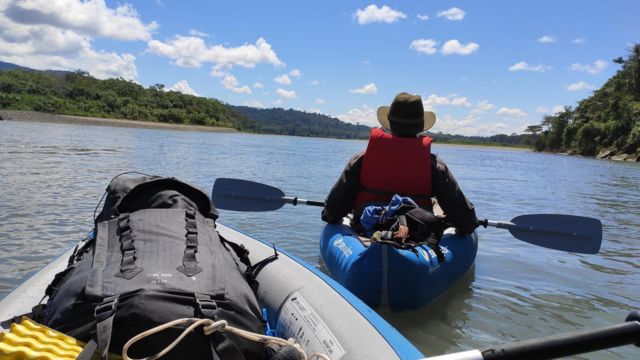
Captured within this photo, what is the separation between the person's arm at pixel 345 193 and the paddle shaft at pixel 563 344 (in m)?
2.66

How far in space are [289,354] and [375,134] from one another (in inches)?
102

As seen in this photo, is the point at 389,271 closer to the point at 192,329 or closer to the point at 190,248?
the point at 190,248

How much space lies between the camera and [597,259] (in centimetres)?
621

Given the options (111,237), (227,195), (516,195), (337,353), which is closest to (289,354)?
(337,353)

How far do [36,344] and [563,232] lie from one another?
4.39 metres

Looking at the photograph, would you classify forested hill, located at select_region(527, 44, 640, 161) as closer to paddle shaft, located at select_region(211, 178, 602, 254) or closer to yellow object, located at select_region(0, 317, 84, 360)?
paddle shaft, located at select_region(211, 178, 602, 254)

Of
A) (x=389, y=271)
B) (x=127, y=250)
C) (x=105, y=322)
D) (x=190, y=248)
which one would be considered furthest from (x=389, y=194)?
(x=105, y=322)

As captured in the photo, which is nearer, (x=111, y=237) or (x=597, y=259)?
(x=111, y=237)

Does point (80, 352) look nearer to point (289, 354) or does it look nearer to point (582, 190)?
point (289, 354)

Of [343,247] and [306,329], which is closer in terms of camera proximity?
[306,329]

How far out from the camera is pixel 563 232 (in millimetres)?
4633

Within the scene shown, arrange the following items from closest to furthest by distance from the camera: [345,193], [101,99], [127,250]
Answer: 1. [127,250]
2. [345,193]
3. [101,99]

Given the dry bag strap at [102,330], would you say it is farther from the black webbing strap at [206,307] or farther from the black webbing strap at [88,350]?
the black webbing strap at [206,307]

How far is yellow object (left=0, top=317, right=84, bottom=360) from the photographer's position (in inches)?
55.8
